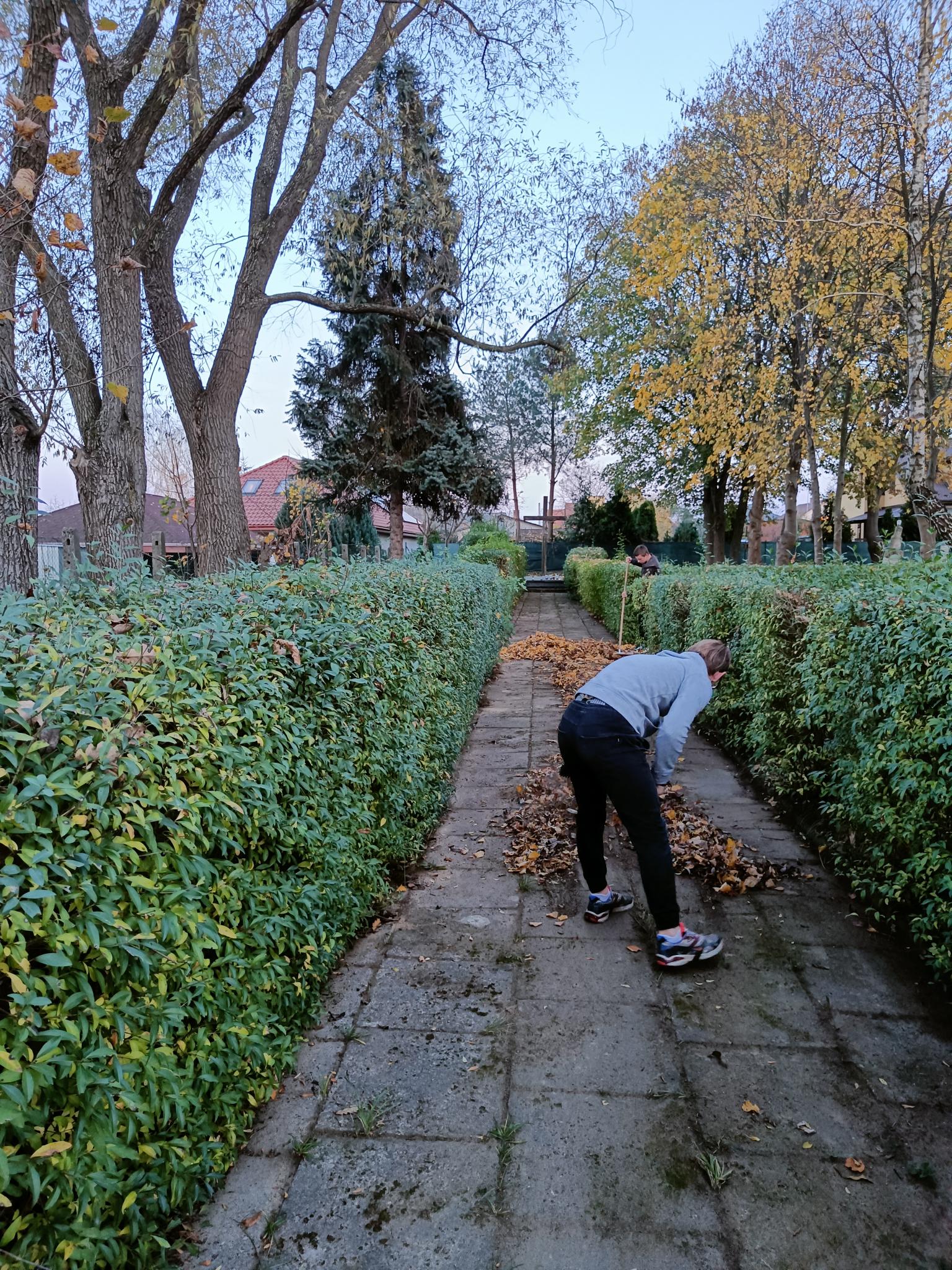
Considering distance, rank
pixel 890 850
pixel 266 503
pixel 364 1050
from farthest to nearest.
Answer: pixel 266 503 → pixel 890 850 → pixel 364 1050

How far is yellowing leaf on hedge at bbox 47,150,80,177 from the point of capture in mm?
2779

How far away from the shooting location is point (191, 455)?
9188mm

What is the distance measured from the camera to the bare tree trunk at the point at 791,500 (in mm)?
11719

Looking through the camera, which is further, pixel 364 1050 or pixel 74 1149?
pixel 364 1050

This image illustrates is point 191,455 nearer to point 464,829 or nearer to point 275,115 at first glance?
point 275,115

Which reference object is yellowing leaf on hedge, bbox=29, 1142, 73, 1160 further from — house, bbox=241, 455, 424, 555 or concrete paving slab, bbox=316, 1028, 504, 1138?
house, bbox=241, 455, 424, 555

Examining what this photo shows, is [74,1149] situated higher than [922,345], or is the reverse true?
[922,345]

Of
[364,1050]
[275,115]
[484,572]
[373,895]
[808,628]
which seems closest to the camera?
[364,1050]

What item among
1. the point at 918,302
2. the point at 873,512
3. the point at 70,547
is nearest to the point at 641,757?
the point at 70,547

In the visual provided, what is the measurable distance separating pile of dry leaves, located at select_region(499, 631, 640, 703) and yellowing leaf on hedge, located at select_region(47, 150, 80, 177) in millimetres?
6977

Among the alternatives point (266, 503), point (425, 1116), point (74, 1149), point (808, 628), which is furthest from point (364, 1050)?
point (266, 503)

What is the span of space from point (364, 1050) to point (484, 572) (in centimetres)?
850

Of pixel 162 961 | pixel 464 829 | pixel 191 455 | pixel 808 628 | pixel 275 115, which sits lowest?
pixel 464 829

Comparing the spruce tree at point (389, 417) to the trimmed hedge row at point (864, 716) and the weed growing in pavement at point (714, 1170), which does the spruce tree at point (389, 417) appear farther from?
the weed growing in pavement at point (714, 1170)
